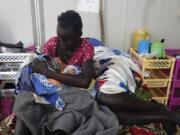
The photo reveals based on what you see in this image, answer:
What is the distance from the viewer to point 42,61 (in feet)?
4.53

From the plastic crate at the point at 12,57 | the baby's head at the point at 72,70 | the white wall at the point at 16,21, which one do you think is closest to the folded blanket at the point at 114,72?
the baby's head at the point at 72,70

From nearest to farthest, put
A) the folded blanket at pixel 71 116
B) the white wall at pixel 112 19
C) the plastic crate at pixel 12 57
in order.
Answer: the folded blanket at pixel 71 116, the plastic crate at pixel 12 57, the white wall at pixel 112 19

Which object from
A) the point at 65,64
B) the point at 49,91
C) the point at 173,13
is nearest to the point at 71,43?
the point at 65,64

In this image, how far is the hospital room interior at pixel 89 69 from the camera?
3.94ft

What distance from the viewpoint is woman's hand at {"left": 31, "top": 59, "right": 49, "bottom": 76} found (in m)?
1.32

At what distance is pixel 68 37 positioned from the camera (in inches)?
51.7

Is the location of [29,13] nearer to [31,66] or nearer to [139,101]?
[31,66]

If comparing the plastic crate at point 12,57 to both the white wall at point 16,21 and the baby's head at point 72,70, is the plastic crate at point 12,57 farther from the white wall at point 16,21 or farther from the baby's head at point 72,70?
the baby's head at point 72,70

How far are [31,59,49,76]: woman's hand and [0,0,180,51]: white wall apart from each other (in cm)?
74

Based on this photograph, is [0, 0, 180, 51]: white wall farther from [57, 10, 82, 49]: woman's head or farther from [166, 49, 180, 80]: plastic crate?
[57, 10, 82, 49]: woman's head

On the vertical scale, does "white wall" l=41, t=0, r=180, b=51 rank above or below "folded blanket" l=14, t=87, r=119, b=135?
above

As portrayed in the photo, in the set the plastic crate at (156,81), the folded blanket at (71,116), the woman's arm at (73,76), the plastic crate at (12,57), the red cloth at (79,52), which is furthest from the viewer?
the plastic crate at (156,81)

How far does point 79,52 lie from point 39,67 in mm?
253

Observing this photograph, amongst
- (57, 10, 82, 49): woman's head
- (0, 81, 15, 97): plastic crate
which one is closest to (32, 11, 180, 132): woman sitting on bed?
(57, 10, 82, 49): woman's head
